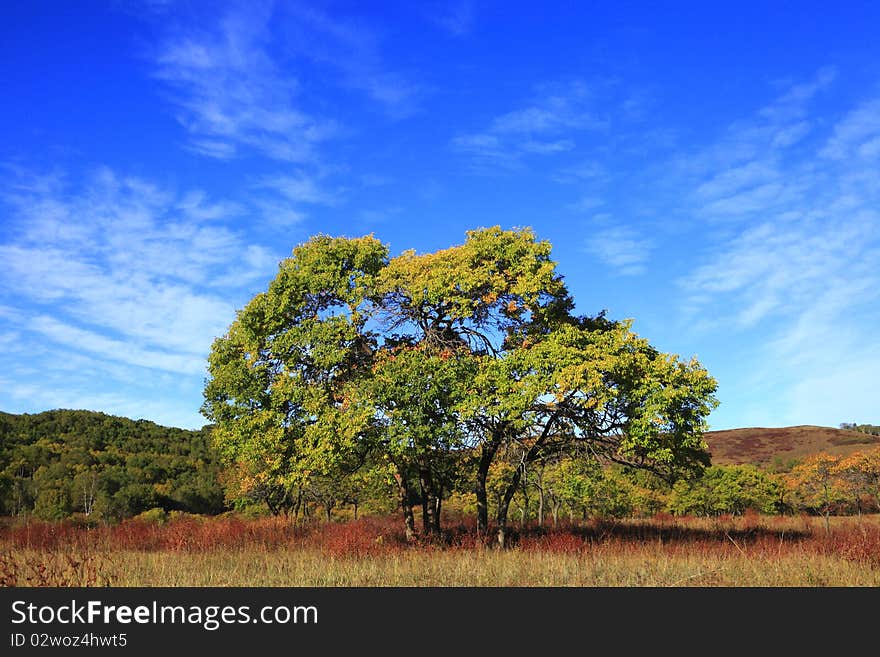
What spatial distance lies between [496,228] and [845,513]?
61039 millimetres

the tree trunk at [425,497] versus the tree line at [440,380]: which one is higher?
the tree line at [440,380]

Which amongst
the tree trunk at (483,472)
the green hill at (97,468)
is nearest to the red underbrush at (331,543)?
the tree trunk at (483,472)

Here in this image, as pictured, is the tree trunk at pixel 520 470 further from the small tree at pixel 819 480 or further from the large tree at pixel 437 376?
the small tree at pixel 819 480

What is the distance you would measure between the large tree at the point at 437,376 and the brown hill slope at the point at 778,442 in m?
128

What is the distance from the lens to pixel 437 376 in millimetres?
20625

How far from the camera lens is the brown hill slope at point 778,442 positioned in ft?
465

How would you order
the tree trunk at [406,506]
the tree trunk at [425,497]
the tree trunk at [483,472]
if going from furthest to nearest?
the tree trunk at [425,497], the tree trunk at [406,506], the tree trunk at [483,472]

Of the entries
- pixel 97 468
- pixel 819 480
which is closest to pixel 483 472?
pixel 819 480

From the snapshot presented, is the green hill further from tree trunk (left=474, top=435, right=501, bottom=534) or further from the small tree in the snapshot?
the small tree

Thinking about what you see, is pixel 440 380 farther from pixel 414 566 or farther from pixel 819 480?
pixel 819 480

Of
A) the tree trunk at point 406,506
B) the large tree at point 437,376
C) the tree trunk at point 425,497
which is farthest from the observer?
the tree trunk at point 425,497

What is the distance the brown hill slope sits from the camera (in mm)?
141625

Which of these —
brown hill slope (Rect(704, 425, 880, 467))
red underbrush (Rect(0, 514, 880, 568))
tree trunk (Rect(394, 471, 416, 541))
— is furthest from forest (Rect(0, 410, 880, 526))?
brown hill slope (Rect(704, 425, 880, 467))

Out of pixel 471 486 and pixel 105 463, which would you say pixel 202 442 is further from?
pixel 471 486
